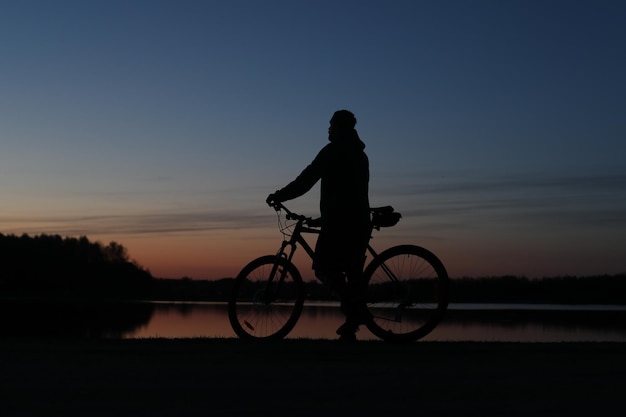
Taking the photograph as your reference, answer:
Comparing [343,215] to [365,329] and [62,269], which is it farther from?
[62,269]

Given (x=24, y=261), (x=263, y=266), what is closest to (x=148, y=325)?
(x=263, y=266)

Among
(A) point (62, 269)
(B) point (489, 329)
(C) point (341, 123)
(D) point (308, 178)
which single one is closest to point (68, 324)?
(B) point (489, 329)

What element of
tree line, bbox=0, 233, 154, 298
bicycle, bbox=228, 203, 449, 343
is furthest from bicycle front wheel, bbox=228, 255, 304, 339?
tree line, bbox=0, 233, 154, 298

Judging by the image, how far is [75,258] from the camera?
13888 centimetres

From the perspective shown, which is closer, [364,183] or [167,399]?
[167,399]

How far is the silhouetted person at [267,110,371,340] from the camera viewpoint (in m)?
8.14

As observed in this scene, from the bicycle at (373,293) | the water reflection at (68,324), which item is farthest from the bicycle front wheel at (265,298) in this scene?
the water reflection at (68,324)

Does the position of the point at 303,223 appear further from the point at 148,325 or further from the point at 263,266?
the point at 148,325

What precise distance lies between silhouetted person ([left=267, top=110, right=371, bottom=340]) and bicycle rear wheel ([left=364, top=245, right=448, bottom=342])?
0.52 ft

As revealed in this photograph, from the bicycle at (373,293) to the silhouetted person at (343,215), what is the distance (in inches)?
5.4

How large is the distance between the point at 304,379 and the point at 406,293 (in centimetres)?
315

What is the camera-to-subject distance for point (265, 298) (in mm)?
8641

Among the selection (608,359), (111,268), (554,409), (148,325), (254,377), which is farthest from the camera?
(111,268)

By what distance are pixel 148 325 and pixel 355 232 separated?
53288 millimetres
